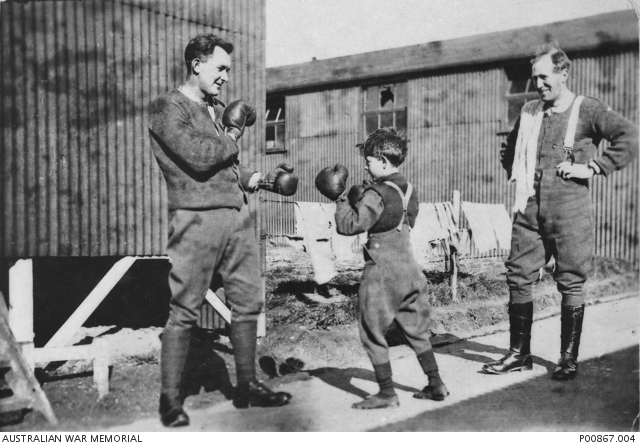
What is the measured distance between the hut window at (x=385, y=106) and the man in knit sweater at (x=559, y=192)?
9.22m

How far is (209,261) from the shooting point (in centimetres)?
336

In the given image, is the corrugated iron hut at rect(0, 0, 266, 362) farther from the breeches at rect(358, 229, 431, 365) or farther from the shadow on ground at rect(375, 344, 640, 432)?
the shadow on ground at rect(375, 344, 640, 432)

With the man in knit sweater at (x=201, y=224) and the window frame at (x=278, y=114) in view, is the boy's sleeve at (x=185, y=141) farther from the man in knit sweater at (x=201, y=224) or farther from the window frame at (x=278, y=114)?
the window frame at (x=278, y=114)

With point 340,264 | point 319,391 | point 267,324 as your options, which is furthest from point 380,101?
point 319,391

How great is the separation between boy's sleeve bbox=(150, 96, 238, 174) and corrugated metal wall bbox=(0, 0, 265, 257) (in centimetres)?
131

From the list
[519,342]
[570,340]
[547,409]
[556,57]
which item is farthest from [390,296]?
[556,57]

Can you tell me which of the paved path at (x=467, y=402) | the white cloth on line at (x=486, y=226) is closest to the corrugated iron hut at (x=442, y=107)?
the white cloth on line at (x=486, y=226)

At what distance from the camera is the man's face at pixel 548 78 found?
13.4 feet

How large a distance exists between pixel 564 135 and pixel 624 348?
1.84 m

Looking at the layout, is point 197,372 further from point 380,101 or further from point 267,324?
point 380,101

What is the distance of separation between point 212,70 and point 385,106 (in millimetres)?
10528

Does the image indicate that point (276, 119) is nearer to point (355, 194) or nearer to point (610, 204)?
point (610, 204)

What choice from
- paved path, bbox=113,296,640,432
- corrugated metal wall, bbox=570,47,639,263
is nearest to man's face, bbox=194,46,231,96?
paved path, bbox=113,296,640,432

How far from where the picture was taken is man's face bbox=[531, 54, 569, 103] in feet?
13.4
